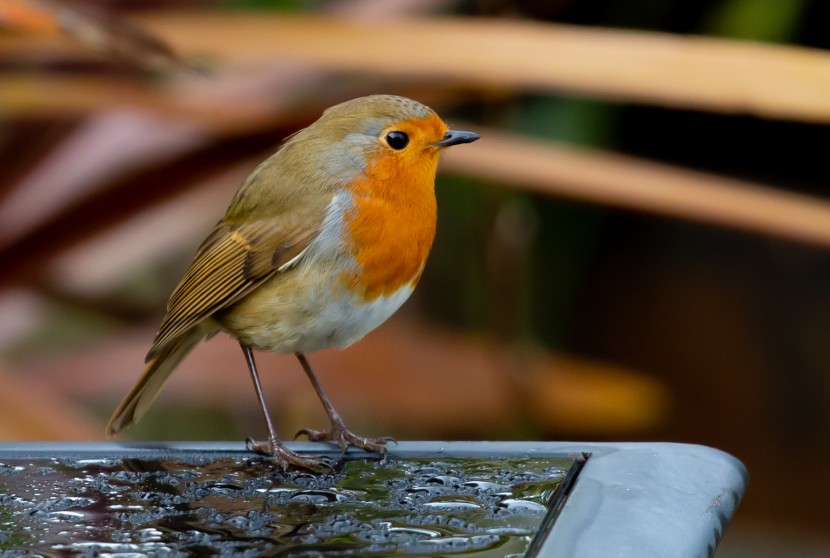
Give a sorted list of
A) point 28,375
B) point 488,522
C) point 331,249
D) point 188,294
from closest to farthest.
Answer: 1. point 488,522
2. point 331,249
3. point 188,294
4. point 28,375

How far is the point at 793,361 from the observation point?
433 cm

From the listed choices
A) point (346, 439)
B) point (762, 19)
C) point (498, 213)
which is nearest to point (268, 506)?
point (346, 439)

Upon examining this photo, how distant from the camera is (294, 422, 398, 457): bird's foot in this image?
2055mm

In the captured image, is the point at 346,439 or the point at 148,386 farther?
the point at 148,386

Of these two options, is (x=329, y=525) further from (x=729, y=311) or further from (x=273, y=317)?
(x=729, y=311)

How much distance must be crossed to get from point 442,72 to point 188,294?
0.75 m

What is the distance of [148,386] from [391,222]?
63 centimetres

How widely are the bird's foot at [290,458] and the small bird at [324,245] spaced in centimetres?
18

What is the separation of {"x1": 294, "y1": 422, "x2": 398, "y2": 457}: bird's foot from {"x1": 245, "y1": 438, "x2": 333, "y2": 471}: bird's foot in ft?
0.27

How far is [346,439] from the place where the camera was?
2.41m

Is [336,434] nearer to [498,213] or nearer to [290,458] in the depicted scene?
[290,458]

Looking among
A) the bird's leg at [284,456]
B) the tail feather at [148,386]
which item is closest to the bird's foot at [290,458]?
the bird's leg at [284,456]

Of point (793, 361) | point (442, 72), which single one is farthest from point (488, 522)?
point (793, 361)

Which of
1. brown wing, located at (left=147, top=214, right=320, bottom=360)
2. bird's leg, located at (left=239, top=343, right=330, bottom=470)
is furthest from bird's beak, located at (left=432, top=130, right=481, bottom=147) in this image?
bird's leg, located at (left=239, top=343, right=330, bottom=470)
